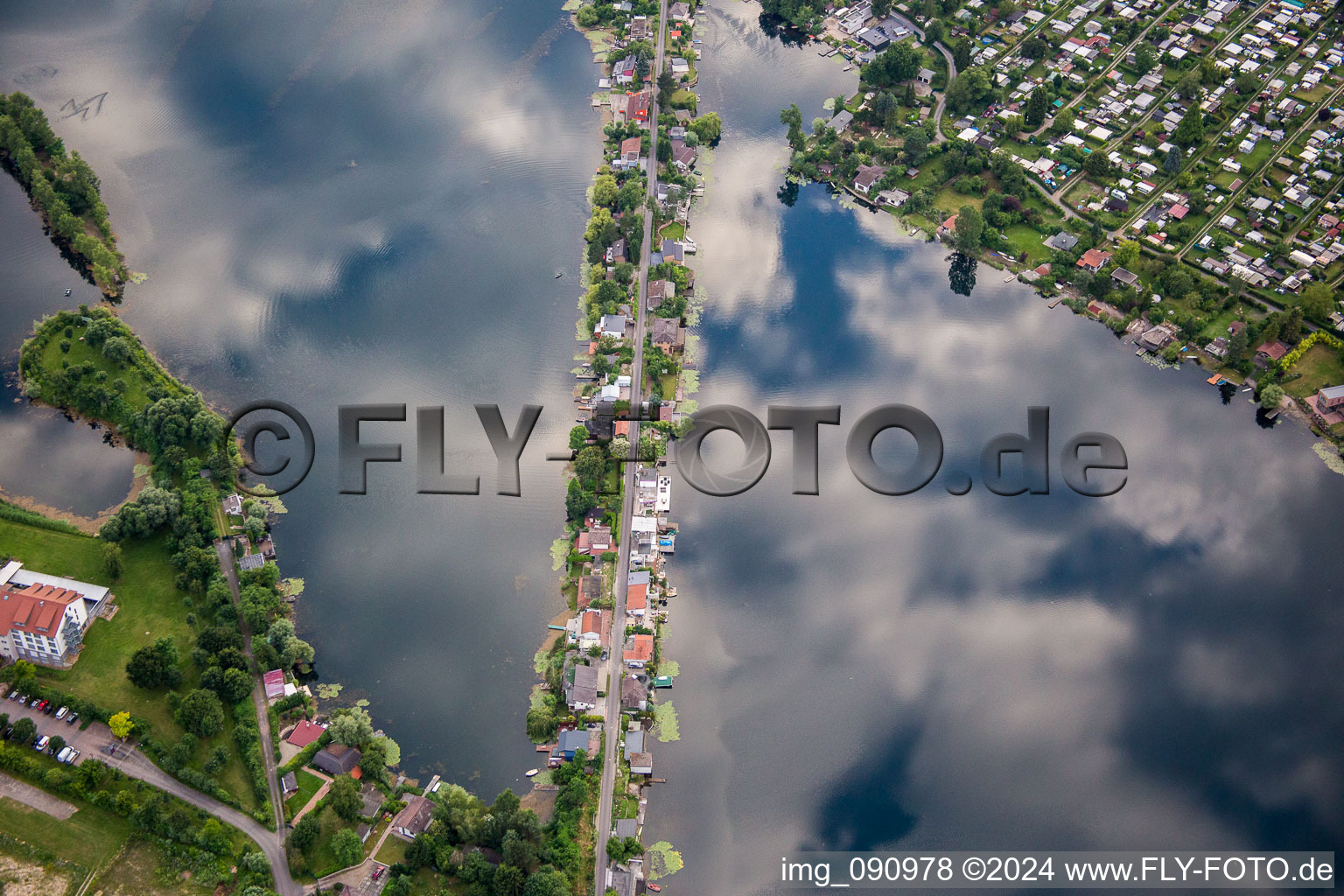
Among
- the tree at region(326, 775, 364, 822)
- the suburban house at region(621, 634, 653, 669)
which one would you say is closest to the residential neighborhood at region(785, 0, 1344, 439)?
the suburban house at region(621, 634, 653, 669)

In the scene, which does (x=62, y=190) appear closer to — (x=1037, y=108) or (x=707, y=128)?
(x=707, y=128)

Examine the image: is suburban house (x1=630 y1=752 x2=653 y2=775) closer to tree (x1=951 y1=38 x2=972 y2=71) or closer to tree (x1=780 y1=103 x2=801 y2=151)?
tree (x1=780 y1=103 x2=801 y2=151)

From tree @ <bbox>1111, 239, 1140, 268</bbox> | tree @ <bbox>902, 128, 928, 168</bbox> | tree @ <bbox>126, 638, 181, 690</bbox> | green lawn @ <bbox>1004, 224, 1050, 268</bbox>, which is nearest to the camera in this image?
tree @ <bbox>126, 638, 181, 690</bbox>

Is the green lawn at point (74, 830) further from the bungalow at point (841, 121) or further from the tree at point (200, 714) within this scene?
the bungalow at point (841, 121)

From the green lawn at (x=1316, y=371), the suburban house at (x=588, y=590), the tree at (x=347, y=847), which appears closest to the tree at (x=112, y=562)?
the tree at (x=347, y=847)

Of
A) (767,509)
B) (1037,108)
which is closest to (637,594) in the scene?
(767,509)
